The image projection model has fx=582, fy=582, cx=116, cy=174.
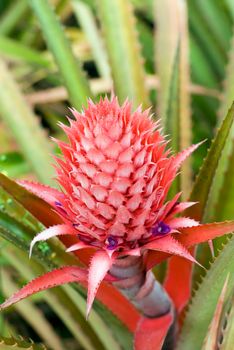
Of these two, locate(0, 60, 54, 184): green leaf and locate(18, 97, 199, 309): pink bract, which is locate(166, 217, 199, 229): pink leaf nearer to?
locate(18, 97, 199, 309): pink bract

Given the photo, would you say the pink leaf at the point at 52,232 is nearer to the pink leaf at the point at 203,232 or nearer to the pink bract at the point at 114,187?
the pink bract at the point at 114,187

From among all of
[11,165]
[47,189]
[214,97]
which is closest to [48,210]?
[47,189]

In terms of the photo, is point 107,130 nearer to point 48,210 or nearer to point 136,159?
point 136,159

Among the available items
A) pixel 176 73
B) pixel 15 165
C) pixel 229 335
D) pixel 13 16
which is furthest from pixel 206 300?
pixel 13 16

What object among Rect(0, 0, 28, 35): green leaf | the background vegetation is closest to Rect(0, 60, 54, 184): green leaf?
the background vegetation

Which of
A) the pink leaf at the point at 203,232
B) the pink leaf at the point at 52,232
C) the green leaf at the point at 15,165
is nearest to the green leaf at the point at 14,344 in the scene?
the pink leaf at the point at 52,232
